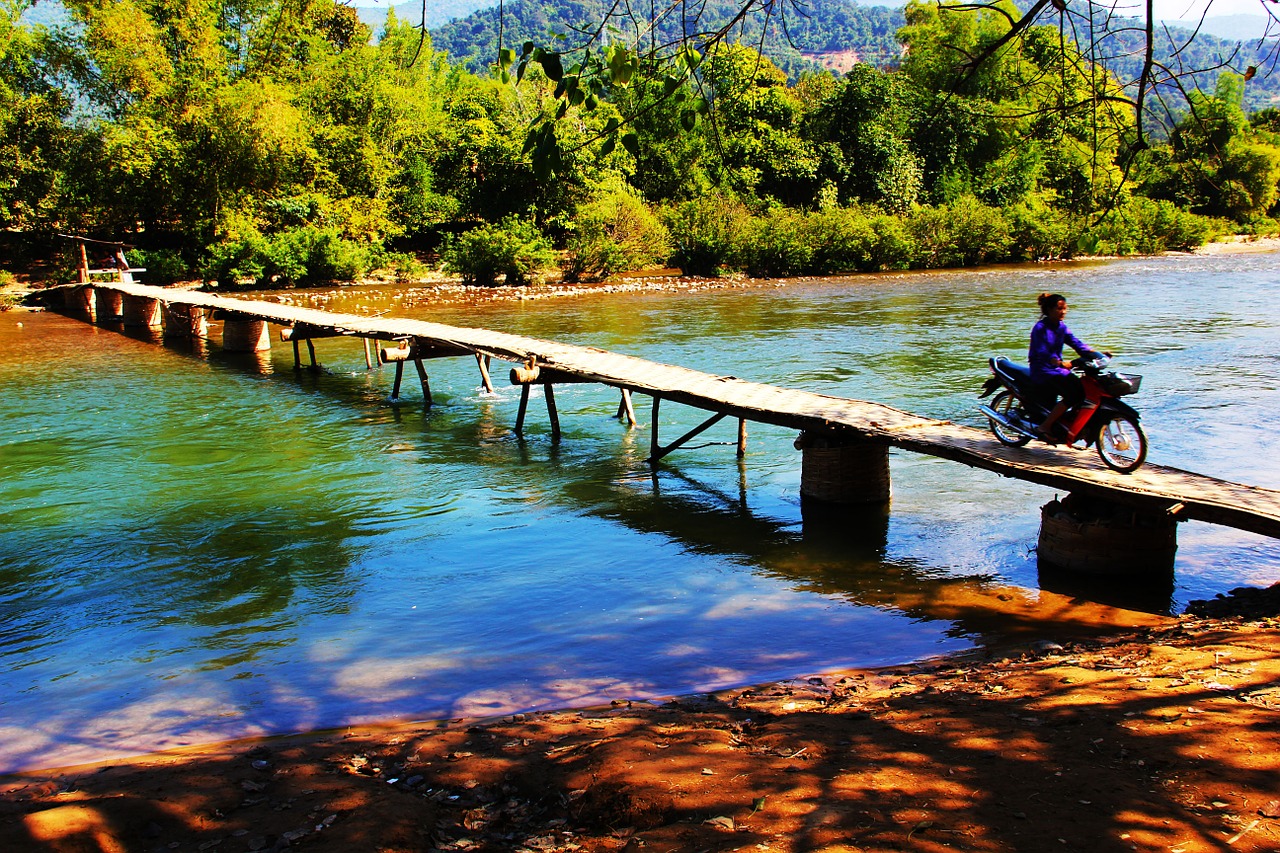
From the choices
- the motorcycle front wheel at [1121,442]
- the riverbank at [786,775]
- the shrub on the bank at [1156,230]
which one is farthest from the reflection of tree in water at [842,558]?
the shrub on the bank at [1156,230]

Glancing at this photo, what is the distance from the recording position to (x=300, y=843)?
135 inches

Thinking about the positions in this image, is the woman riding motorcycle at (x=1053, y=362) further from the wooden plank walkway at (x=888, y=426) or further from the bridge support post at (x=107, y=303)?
the bridge support post at (x=107, y=303)

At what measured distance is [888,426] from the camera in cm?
881

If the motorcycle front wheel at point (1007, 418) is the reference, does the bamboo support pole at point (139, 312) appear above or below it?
above

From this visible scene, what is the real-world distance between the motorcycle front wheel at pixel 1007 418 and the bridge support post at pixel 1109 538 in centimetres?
122

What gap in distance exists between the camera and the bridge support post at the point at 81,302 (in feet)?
98.5

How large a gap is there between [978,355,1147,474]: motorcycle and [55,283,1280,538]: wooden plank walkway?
14 cm

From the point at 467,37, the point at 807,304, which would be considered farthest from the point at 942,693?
the point at 467,37

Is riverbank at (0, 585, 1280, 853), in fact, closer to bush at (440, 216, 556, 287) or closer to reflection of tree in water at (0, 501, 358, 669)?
reflection of tree in water at (0, 501, 358, 669)

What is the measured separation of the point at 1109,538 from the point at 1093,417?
51.3 inches

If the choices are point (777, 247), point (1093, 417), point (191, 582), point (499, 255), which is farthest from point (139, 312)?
point (1093, 417)

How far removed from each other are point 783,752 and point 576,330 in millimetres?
20112

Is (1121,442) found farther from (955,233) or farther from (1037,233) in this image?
(1037,233)

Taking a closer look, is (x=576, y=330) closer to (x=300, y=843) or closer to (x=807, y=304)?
(x=807, y=304)
